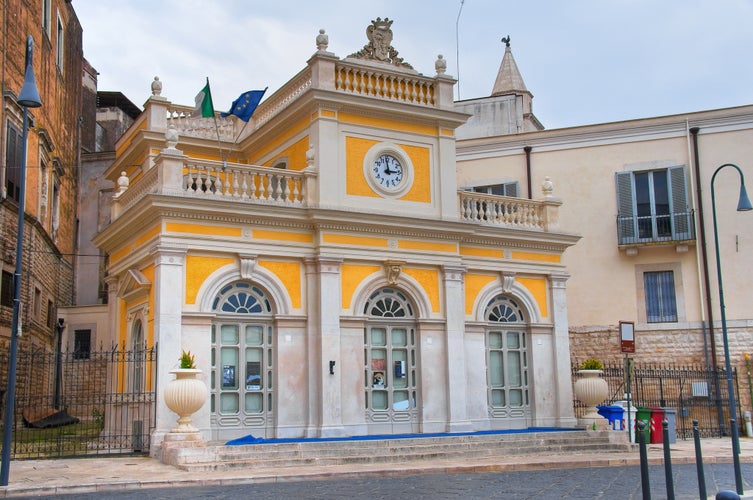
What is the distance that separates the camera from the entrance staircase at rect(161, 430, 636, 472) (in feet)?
53.9

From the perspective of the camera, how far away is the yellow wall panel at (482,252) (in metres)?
Result: 22.8

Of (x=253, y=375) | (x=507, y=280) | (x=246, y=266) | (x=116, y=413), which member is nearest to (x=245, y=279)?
(x=246, y=266)

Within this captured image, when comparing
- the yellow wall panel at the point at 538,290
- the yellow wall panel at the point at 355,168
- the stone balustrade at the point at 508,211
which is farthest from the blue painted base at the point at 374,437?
the yellow wall panel at the point at 355,168

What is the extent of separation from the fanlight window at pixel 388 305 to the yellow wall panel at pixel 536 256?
3644mm

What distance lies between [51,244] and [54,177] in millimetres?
2486

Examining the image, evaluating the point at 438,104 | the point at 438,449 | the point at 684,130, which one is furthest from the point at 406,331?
the point at 684,130

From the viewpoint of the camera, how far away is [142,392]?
63.7 feet

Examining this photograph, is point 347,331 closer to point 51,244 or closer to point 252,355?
point 252,355

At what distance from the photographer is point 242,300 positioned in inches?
780

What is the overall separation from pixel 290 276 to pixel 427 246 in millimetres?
3681

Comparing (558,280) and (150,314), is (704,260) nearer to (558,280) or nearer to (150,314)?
(558,280)

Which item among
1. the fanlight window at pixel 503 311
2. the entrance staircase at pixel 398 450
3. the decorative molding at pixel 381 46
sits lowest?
the entrance staircase at pixel 398 450

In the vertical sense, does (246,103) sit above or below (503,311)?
above

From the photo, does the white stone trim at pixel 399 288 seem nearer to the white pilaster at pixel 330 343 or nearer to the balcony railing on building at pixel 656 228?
the white pilaster at pixel 330 343
